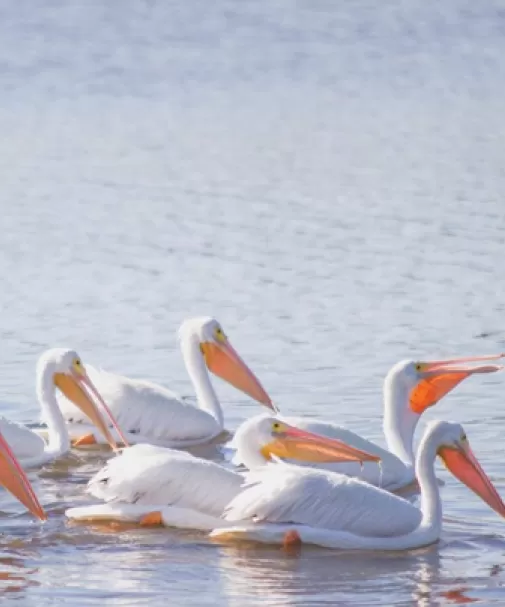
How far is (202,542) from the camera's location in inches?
305

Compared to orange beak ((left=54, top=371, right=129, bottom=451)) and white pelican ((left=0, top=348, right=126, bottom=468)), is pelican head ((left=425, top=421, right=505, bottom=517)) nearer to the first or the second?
white pelican ((left=0, top=348, right=126, bottom=468))

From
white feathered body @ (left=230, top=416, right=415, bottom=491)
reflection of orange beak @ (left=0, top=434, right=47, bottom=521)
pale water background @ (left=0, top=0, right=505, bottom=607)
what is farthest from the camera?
white feathered body @ (left=230, top=416, right=415, bottom=491)

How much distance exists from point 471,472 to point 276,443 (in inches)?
37.9

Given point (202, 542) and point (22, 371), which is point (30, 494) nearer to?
point (202, 542)

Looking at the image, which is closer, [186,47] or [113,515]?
[113,515]

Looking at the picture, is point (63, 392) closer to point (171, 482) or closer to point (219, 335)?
point (219, 335)

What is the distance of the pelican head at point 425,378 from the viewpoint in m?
9.13

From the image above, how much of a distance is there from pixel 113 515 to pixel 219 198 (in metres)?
7.96

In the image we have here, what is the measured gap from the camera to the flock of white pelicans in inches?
303

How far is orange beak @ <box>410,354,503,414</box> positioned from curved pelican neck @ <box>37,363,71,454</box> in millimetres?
1662

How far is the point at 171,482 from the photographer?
792cm

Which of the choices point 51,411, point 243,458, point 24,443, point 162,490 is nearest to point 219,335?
point 51,411

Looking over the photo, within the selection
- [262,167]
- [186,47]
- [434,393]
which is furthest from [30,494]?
[186,47]

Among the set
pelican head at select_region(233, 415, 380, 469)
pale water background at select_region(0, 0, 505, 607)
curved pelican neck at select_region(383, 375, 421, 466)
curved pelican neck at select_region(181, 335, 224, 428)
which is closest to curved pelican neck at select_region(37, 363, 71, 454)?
pale water background at select_region(0, 0, 505, 607)
